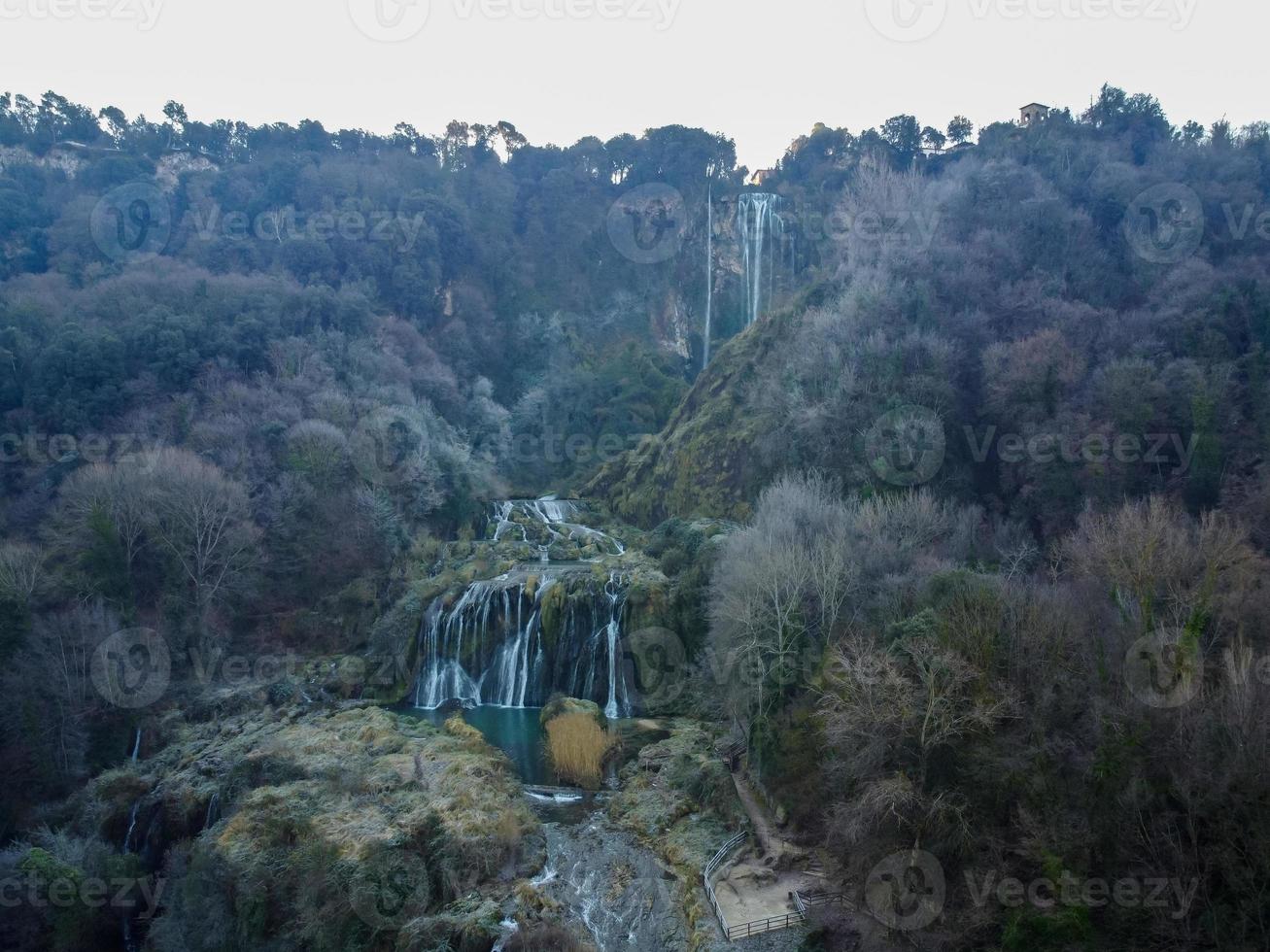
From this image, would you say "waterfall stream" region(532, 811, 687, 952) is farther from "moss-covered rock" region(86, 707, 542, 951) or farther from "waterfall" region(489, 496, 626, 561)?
"waterfall" region(489, 496, 626, 561)

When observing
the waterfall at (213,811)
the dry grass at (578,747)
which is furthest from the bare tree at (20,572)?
the dry grass at (578,747)

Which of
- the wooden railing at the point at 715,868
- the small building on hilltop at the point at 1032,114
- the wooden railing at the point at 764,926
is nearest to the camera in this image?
the wooden railing at the point at 764,926

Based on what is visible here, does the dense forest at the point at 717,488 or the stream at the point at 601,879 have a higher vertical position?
the dense forest at the point at 717,488

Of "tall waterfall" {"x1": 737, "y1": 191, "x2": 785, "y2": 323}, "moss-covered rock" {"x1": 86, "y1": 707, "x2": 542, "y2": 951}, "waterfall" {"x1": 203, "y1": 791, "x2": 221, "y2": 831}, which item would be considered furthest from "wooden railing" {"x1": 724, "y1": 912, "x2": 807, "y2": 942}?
"tall waterfall" {"x1": 737, "y1": 191, "x2": 785, "y2": 323}

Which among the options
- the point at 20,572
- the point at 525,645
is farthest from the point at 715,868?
the point at 20,572

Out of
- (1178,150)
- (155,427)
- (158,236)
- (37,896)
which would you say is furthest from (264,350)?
(1178,150)

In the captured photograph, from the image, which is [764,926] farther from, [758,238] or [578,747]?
[758,238]

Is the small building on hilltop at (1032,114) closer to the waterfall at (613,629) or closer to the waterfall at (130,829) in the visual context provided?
the waterfall at (613,629)
